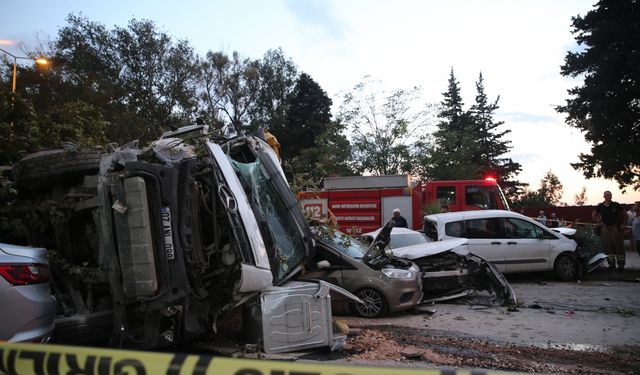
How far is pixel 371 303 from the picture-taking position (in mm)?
7008

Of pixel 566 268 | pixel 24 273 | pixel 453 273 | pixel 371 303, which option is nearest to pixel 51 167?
pixel 24 273

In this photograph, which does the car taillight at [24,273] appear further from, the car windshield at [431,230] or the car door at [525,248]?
the car door at [525,248]

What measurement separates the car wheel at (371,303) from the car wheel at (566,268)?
17.2 ft

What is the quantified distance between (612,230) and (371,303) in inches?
295

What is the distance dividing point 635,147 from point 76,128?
20.3 meters

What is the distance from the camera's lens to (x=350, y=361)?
15.4 ft

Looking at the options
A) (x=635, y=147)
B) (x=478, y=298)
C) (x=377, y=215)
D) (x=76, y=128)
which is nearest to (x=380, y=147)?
(x=635, y=147)

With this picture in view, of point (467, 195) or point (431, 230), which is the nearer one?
point (431, 230)

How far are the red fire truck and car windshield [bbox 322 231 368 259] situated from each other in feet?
22.3

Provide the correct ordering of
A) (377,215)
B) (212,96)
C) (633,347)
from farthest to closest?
1. (212,96)
2. (377,215)
3. (633,347)

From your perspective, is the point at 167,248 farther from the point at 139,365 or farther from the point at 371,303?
the point at 371,303

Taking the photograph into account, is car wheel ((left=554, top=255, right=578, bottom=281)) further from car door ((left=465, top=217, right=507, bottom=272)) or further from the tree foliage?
the tree foliage

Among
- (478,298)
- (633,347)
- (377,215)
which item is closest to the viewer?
(633,347)

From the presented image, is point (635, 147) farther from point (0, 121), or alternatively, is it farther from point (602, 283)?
point (0, 121)
